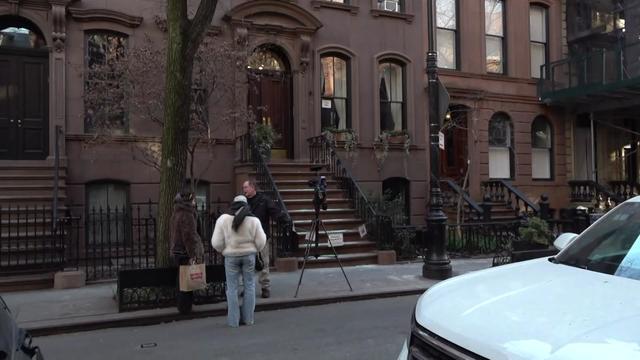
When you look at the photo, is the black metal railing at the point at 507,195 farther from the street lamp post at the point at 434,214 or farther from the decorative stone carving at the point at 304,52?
the street lamp post at the point at 434,214

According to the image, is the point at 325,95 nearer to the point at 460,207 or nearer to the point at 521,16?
the point at 460,207

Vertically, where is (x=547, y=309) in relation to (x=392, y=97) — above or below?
below

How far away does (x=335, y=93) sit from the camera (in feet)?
55.5

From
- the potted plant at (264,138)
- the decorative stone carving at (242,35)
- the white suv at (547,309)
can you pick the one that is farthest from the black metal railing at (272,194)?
the white suv at (547,309)

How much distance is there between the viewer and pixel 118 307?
8.53m

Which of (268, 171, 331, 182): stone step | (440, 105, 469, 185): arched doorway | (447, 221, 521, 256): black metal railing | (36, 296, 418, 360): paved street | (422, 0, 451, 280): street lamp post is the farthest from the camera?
(440, 105, 469, 185): arched doorway

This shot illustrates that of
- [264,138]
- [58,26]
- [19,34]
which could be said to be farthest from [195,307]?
[19,34]

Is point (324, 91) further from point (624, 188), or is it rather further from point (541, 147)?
point (624, 188)

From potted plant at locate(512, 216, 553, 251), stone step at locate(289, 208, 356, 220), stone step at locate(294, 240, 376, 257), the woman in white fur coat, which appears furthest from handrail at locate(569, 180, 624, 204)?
the woman in white fur coat

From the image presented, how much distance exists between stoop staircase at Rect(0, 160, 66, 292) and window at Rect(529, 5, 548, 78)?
16096 millimetres

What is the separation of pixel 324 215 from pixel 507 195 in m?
8.02

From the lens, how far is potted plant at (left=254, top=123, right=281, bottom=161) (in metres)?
14.5

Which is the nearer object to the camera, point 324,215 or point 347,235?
point 347,235

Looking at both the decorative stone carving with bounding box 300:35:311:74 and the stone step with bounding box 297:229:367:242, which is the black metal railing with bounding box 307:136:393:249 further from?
the decorative stone carving with bounding box 300:35:311:74
